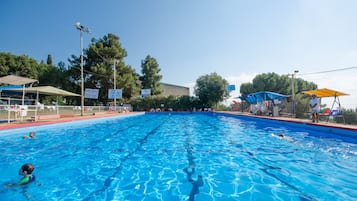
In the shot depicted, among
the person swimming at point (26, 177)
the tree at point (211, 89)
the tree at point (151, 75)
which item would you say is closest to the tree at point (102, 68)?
the tree at point (151, 75)

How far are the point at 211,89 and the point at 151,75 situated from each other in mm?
13329

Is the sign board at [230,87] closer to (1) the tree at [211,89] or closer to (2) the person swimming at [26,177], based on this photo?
(1) the tree at [211,89]

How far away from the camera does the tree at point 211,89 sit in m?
22.9

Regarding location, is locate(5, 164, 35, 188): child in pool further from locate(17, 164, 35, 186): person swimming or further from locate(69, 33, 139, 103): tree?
locate(69, 33, 139, 103): tree

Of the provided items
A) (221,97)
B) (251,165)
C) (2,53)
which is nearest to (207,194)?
(251,165)

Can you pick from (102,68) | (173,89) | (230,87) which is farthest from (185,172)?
(173,89)

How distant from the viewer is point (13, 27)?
1534cm

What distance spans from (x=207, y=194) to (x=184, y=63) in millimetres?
18713

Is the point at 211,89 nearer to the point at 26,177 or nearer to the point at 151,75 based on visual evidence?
the point at 151,75

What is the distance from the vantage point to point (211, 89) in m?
23.0

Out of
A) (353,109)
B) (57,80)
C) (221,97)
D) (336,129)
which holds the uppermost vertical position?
(57,80)

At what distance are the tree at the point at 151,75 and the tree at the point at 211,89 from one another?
32.6 ft

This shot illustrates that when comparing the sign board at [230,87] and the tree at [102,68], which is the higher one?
the tree at [102,68]

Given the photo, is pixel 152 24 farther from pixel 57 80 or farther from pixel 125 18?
pixel 57 80
